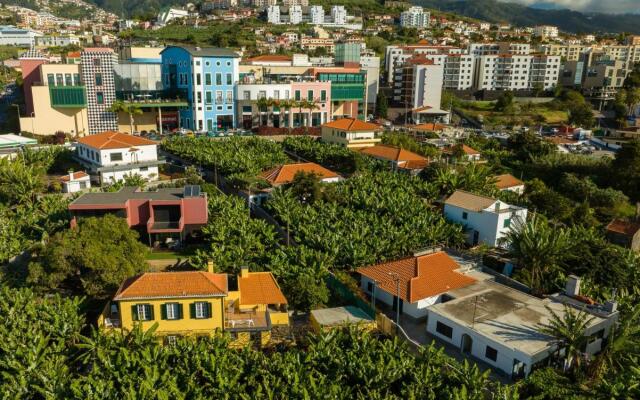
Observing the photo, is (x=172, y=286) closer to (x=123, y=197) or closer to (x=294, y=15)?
(x=123, y=197)

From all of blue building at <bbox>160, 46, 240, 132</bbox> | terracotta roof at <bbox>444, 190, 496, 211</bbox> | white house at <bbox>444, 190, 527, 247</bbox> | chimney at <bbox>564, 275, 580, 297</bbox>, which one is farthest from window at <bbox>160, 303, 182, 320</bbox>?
blue building at <bbox>160, 46, 240, 132</bbox>

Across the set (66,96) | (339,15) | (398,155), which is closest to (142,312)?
(398,155)

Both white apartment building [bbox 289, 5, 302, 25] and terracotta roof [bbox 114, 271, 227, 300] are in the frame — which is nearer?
terracotta roof [bbox 114, 271, 227, 300]

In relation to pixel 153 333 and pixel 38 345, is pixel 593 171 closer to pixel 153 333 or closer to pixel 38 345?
pixel 153 333

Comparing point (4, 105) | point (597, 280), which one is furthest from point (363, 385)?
point (4, 105)

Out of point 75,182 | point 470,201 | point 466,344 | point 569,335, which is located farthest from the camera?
point 75,182

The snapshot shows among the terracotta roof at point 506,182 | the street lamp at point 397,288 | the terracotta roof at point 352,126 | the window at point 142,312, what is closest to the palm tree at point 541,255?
the street lamp at point 397,288

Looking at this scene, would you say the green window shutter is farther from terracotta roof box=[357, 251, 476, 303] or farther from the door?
the door
